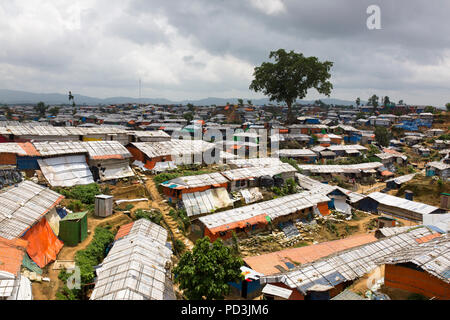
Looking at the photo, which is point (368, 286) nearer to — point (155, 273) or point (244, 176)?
point (155, 273)

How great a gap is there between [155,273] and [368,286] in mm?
10485

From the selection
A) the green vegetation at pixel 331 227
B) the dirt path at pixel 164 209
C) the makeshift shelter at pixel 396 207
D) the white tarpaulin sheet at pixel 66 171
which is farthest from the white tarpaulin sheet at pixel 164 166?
the makeshift shelter at pixel 396 207

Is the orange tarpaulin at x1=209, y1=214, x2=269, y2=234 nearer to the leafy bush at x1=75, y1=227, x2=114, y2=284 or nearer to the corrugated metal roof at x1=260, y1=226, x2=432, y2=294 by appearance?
the leafy bush at x1=75, y1=227, x2=114, y2=284

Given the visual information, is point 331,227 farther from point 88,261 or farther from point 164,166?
point 88,261

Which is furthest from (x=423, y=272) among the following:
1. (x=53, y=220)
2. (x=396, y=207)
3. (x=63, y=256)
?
(x=53, y=220)

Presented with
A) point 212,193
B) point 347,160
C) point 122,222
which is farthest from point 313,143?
point 122,222

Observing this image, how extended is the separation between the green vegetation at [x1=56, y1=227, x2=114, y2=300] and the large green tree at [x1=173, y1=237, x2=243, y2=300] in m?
4.39

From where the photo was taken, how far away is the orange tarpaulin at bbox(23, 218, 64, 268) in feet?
45.8

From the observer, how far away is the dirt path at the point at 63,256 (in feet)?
39.6

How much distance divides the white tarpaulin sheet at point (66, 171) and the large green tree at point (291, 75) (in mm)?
38320

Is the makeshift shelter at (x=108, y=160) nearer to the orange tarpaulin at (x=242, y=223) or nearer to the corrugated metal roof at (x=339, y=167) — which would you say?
the orange tarpaulin at (x=242, y=223)

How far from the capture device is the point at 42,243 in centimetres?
1507

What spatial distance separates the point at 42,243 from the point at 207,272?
908 cm

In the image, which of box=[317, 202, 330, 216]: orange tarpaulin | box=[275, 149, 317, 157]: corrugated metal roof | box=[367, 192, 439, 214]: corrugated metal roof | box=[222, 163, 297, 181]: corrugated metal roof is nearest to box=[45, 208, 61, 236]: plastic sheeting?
box=[222, 163, 297, 181]: corrugated metal roof
